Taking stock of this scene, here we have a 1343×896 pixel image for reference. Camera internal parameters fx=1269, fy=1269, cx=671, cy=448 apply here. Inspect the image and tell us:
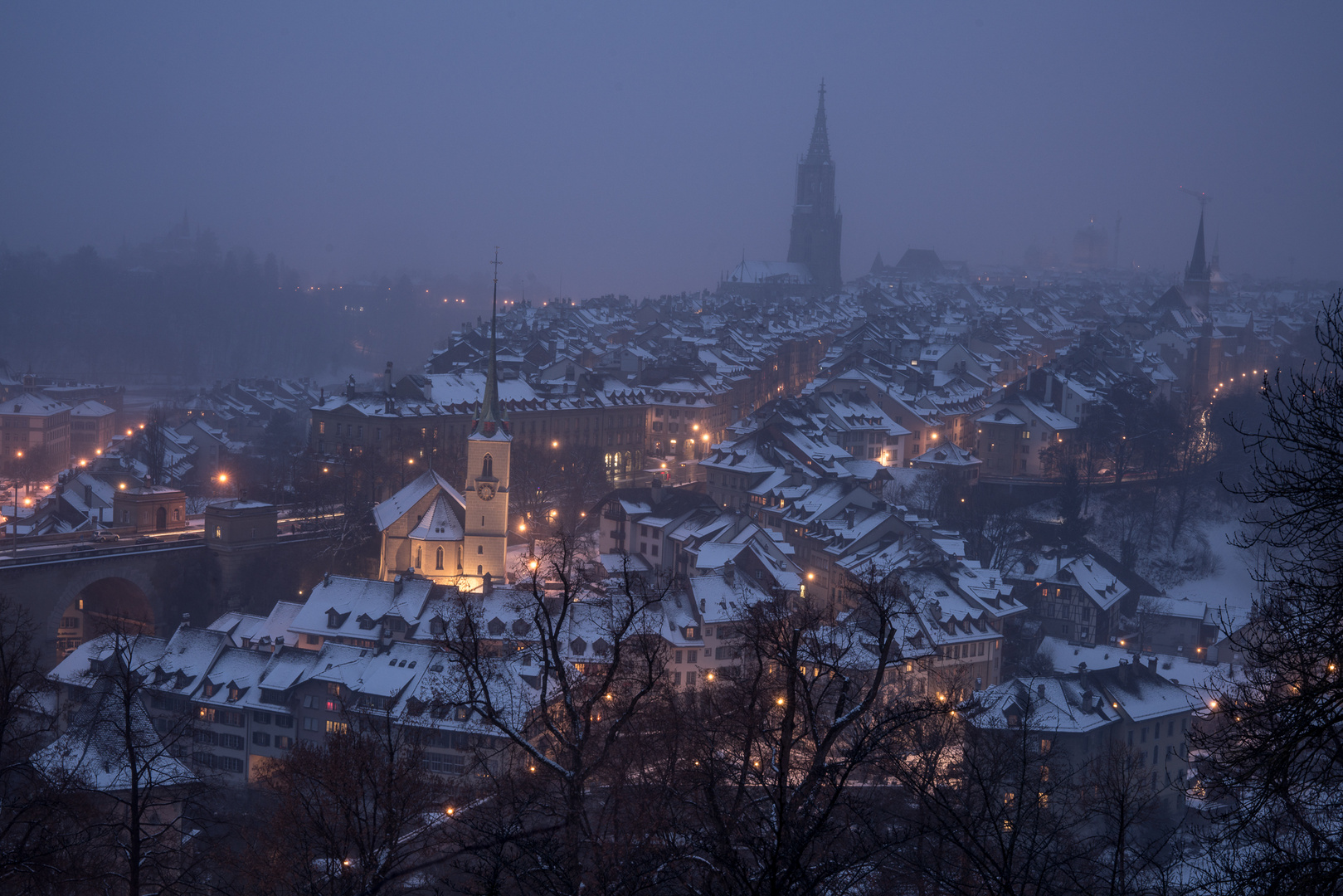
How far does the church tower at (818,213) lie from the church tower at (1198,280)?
46.4m

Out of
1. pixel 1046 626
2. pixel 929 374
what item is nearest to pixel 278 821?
pixel 1046 626

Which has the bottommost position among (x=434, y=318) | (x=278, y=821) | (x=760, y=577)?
(x=434, y=318)

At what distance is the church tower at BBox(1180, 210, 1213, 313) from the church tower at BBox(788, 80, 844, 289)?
4639 cm

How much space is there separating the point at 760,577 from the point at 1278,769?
1298 inches

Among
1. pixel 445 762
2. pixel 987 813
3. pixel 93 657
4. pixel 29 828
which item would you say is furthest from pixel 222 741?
pixel 29 828

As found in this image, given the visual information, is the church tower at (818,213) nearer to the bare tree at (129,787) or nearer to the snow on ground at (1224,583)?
the snow on ground at (1224,583)

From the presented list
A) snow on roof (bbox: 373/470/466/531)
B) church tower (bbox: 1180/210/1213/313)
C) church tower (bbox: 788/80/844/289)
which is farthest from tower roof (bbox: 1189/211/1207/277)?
snow on roof (bbox: 373/470/466/531)

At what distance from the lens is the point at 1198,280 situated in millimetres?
113438

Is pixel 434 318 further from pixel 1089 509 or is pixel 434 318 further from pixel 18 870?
pixel 18 870

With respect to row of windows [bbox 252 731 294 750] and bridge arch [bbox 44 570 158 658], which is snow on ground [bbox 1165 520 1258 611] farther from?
bridge arch [bbox 44 570 158 658]

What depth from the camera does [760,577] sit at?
136 ft

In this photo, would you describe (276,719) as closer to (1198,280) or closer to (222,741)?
(222,741)

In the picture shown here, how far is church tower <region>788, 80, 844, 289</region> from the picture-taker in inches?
6019

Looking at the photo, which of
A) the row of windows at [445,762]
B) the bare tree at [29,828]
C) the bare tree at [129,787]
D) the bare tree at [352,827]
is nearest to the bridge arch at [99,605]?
the bare tree at [129,787]
